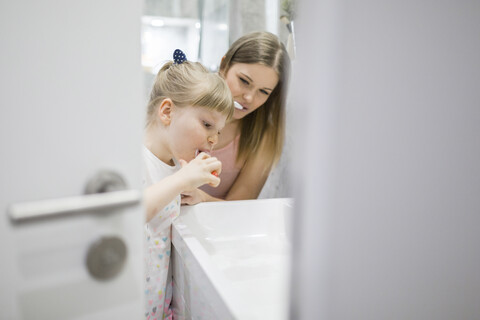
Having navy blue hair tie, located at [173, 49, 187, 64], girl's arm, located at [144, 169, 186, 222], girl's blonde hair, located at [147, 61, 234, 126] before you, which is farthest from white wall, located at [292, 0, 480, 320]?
navy blue hair tie, located at [173, 49, 187, 64]

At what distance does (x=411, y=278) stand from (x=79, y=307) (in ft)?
1.15

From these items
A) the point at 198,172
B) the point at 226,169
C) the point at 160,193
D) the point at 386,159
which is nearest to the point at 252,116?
the point at 226,169

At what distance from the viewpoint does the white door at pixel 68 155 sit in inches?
10.4

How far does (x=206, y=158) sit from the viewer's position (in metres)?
Answer: 0.81

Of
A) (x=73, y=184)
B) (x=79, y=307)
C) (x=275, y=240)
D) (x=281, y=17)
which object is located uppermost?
(x=281, y=17)

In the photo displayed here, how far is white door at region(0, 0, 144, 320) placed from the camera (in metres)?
0.26

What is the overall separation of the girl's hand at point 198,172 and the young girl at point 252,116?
0.27m

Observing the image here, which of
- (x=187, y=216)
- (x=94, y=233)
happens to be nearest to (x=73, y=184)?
(x=94, y=233)

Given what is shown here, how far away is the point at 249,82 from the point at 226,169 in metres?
0.35

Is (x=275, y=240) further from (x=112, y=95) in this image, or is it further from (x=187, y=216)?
(x=112, y=95)

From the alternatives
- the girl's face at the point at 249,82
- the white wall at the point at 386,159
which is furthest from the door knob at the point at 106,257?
the girl's face at the point at 249,82

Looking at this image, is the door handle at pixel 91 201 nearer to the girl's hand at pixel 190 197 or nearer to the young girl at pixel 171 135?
the young girl at pixel 171 135

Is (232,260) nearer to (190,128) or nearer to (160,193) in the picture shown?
(160,193)

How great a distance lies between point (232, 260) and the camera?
0.78 metres
